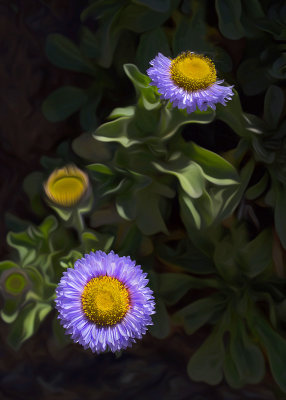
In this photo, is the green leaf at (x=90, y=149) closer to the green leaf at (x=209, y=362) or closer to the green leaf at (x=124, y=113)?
the green leaf at (x=124, y=113)

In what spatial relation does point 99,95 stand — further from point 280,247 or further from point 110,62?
point 280,247

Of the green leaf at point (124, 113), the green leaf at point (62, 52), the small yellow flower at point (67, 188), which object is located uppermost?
the green leaf at point (62, 52)

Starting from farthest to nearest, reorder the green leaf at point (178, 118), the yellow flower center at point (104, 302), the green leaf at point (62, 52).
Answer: the green leaf at point (62, 52) → the green leaf at point (178, 118) → the yellow flower center at point (104, 302)

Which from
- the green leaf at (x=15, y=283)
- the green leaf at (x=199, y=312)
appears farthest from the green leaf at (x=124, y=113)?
the green leaf at (x=199, y=312)

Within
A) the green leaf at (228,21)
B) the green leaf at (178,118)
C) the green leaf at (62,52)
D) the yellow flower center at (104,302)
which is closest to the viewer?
the yellow flower center at (104,302)

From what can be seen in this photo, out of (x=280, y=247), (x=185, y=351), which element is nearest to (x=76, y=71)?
(x=280, y=247)

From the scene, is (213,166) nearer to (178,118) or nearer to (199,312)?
(178,118)

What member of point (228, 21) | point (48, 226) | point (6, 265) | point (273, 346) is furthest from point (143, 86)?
point (273, 346)

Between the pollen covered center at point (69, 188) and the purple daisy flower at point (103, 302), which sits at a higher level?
the pollen covered center at point (69, 188)
